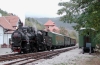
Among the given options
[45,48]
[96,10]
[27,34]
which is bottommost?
[45,48]

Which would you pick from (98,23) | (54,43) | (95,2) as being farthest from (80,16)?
(54,43)

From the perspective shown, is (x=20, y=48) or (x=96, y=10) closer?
(x=96, y=10)

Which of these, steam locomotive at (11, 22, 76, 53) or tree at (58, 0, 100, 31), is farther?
steam locomotive at (11, 22, 76, 53)

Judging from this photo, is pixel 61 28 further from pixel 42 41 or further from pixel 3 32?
pixel 42 41

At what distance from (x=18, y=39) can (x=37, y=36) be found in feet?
11.3

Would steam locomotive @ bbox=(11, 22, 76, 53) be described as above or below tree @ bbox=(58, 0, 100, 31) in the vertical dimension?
below

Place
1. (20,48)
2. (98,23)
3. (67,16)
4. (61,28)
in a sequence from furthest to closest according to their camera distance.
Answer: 1. (61,28)
2. (20,48)
3. (67,16)
4. (98,23)

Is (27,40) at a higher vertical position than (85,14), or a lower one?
lower

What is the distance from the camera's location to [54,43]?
37188 millimetres

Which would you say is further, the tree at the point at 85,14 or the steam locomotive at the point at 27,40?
the steam locomotive at the point at 27,40

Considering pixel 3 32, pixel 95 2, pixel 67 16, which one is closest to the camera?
pixel 95 2

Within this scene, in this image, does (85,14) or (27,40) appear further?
(27,40)

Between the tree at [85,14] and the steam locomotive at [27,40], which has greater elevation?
the tree at [85,14]

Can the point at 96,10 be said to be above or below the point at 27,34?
above
